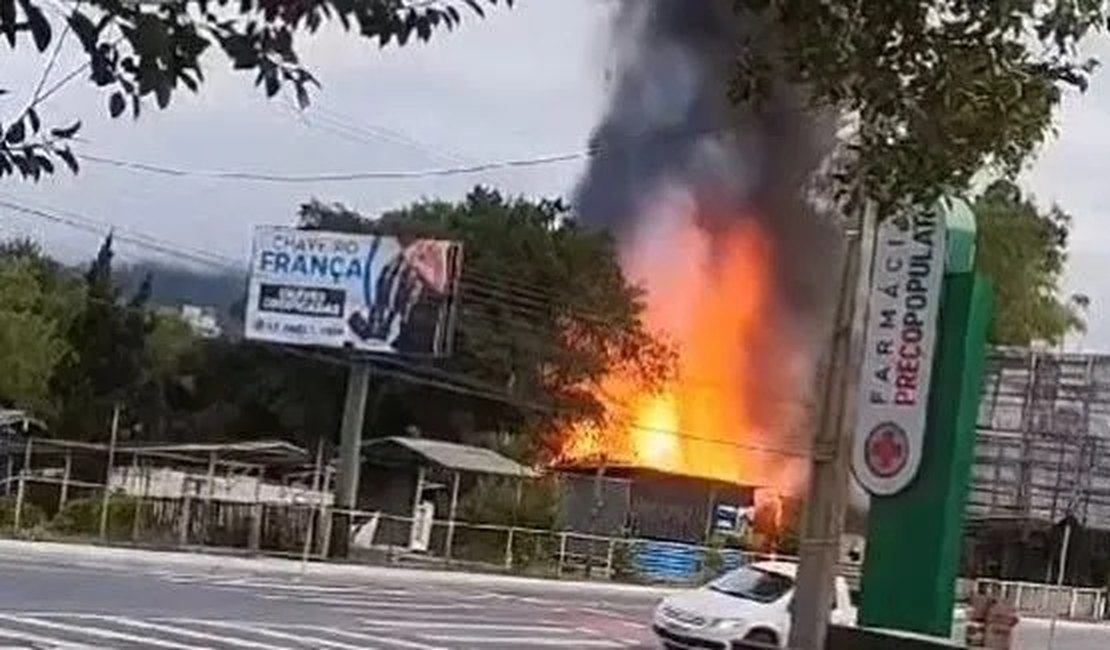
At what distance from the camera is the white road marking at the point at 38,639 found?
61.0 ft

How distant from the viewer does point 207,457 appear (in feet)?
160

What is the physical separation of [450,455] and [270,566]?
14.6m

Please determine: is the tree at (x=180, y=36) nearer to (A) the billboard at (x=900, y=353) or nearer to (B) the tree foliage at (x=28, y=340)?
(A) the billboard at (x=900, y=353)

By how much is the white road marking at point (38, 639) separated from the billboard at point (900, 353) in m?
7.66

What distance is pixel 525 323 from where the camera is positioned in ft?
194

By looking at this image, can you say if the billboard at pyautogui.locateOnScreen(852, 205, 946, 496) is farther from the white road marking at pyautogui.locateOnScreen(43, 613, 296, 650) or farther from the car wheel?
the white road marking at pyautogui.locateOnScreen(43, 613, 296, 650)

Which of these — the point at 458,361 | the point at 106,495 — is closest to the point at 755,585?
the point at 106,495

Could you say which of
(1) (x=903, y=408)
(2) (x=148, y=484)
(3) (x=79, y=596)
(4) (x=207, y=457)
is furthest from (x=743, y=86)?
(4) (x=207, y=457)

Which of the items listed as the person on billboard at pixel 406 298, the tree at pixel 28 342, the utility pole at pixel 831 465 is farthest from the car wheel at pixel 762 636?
the tree at pixel 28 342

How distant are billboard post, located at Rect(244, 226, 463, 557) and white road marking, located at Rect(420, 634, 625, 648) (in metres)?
20.6

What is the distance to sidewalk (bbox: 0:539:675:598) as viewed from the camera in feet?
108

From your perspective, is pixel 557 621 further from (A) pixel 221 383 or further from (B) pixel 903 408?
(A) pixel 221 383

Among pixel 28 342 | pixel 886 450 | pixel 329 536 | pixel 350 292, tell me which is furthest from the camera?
pixel 28 342

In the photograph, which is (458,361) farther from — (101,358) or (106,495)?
(106,495)
